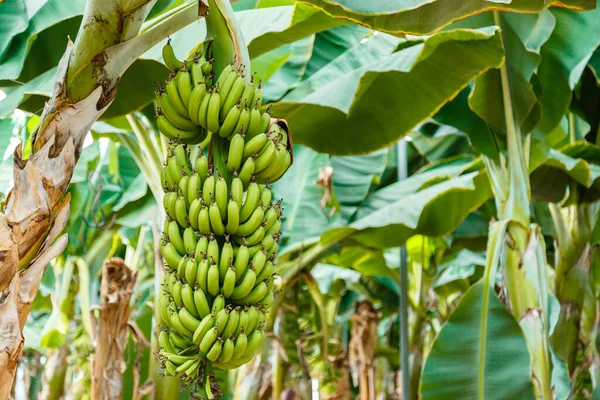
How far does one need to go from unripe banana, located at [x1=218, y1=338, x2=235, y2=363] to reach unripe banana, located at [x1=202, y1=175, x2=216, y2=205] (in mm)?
257

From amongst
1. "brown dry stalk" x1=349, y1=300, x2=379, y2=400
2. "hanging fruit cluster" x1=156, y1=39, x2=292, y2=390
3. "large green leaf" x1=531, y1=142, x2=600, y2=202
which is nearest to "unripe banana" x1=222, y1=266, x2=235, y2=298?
"hanging fruit cluster" x1=156, y1=39, x2=292, y2=390

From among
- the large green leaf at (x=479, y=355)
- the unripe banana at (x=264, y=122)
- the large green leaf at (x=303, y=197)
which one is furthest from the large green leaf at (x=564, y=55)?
the unripe banana at (x=264, y=122)

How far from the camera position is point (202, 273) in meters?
1.15

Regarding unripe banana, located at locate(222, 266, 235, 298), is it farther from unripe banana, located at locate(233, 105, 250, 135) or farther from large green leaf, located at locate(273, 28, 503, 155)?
large green leaf, located at locate(273, 28, 503, 155)

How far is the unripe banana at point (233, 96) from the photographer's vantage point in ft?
4.01

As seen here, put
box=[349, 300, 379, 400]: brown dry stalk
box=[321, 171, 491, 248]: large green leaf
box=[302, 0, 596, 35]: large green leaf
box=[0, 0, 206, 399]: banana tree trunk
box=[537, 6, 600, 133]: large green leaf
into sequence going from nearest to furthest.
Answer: box=[0, 0, 206, 399]: banana tree trunk < box=[302, 0, 596, 35]: large green leaf < box=[537, 6, 600, 133]: large green leaf < box=[321, 171, 491, 248]: large green leaf < box=[349, 300, 379, 400]: brown dry stalk

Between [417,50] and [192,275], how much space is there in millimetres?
1448

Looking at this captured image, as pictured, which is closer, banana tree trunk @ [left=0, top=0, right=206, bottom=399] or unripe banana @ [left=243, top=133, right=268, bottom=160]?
banana tree trunk @ [left=0, top=0, right=206, bottom=399]

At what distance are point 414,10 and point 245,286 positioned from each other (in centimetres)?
89

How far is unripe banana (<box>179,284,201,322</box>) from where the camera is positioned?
1.17m

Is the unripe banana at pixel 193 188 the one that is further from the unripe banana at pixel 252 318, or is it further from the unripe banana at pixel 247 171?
the unripe banana at pixel 252 318

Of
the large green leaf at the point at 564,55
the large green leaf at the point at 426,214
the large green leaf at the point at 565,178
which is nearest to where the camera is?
the large green leaf at the point at 564,55

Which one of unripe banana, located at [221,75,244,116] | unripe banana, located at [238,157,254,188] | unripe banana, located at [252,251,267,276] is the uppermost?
unripe banana, located at [221,75,244,116]

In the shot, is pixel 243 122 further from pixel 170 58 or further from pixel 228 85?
pixel 170 58
